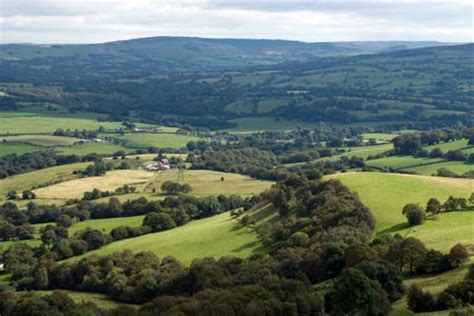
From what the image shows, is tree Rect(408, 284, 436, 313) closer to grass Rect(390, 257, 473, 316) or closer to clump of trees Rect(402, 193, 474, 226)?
grass Rect(390, 257, 473, 316)

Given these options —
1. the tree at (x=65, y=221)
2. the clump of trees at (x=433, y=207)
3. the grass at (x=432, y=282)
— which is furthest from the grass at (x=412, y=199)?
the tree at (x=65, y=221)

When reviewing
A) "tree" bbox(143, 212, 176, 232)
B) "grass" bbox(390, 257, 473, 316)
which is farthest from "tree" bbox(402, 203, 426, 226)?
"tree" bbox(143, 212, 176, 232)

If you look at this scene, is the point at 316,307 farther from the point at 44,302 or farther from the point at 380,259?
the point at 44,302

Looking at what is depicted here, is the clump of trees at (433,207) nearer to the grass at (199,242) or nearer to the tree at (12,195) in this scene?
the grass at (199,242)

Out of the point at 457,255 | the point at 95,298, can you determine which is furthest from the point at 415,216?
the point at 95,298

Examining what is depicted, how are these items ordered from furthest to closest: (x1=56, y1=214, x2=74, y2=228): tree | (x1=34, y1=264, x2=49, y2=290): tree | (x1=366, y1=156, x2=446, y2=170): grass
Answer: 1. (x1=366, y1=156, x2=446, y2=170): grass
2. (x1=56, y1=214, x2=74, y2=228): tree
3. (x1=34, y1=264, x2=49, y2=290): tree

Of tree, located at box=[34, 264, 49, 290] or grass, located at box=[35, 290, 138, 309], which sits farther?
tree, located at box=[34, 264, 49, 290]

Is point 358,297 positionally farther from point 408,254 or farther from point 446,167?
point 446,167
